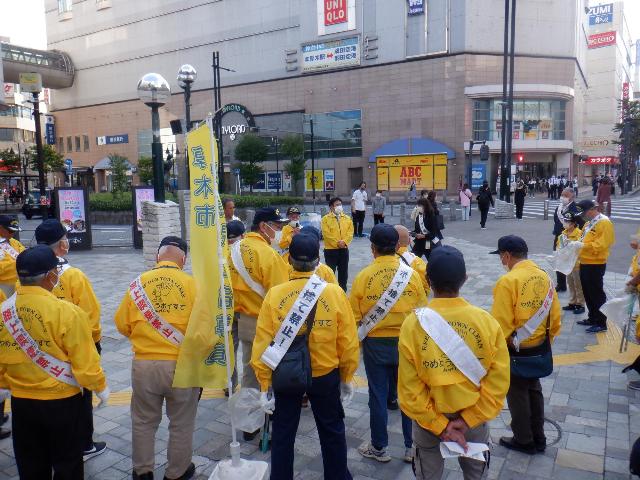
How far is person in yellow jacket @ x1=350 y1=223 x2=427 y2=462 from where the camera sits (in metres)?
4.11

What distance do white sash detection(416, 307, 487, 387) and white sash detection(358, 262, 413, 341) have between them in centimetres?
125

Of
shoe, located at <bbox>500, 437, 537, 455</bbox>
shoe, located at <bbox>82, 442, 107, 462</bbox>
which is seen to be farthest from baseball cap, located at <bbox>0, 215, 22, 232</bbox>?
shoe, located at <bbox>500, 437, 537, 455</bbox>

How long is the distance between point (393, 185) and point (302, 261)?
37.1 m

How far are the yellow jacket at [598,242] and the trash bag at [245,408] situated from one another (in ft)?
17.7

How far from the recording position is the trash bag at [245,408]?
3811 millimetres

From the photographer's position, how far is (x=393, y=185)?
39812 millimetres

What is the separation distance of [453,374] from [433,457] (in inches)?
22.4

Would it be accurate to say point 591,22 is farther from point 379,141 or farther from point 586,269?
point 586,269

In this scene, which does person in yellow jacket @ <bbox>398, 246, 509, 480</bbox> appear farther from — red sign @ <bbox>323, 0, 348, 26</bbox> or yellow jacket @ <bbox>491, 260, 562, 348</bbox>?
red sign @ <bbox>323, 0, 348, 26</bbox>

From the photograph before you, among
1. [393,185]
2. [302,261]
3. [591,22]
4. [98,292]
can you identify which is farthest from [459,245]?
[591,22]

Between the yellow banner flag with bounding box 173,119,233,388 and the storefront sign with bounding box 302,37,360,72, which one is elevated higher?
the storefront sign with bounding box 302,37,360,72

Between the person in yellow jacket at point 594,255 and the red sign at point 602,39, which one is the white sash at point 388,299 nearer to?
the person in yellow jacket at point 594,255

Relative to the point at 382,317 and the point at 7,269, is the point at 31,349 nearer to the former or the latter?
the point at 382,317

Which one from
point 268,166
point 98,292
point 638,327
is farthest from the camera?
point 268,166
